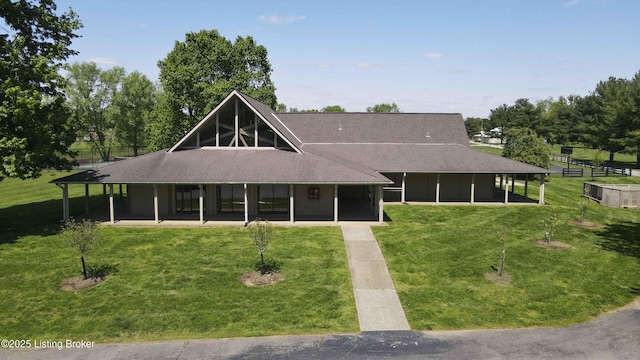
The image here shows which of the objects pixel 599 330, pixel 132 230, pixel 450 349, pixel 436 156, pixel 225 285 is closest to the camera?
pixel 450 349

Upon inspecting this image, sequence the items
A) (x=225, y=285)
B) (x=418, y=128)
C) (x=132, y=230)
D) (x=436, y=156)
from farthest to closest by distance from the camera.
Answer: (x=418, y=128) → (x=436, y=156) → (x=132, y=230) → (x=225, y=285)

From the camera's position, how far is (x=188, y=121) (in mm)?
47219

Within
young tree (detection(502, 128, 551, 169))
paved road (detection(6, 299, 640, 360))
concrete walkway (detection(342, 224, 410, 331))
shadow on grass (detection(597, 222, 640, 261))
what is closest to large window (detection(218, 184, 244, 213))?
concrete walkway (detection(342, 224, 410, 331))

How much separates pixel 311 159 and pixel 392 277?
11.7 metres

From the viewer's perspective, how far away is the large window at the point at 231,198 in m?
27.0

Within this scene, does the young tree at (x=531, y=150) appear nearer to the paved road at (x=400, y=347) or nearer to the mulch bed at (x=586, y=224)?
the mulch bed at (x=586, y=224)

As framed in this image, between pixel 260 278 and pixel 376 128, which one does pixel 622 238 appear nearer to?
pixel 376 128

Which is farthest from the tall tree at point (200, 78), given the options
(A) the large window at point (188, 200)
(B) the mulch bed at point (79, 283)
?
(B) the mulch bed at point (79, 283)

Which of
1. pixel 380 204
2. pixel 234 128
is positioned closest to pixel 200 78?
pixel 234 128

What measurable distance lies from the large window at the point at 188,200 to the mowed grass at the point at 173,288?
359 cm

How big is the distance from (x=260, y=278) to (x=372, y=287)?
4.66m

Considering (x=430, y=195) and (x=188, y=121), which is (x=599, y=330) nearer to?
(x=430, y=195)

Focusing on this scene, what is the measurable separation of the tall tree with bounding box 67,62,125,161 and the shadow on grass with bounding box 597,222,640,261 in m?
58.3

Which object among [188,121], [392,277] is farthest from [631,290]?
[188,121]
